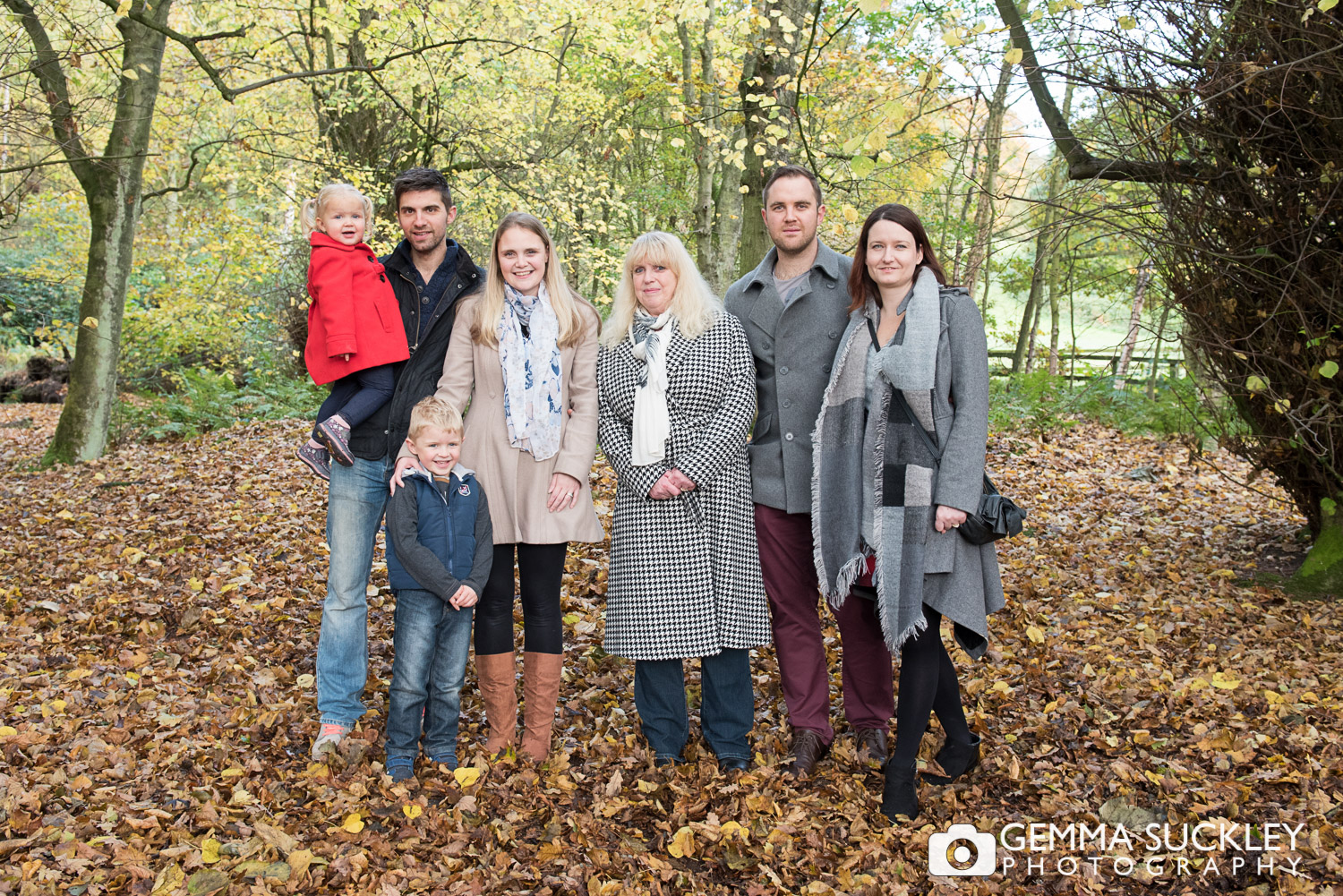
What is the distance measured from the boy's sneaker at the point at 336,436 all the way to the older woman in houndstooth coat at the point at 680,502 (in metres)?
1.00

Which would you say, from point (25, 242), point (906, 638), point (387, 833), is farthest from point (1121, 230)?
point (25, 242)

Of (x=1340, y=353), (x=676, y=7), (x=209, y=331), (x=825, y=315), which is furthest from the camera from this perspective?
(x=209, y=331)

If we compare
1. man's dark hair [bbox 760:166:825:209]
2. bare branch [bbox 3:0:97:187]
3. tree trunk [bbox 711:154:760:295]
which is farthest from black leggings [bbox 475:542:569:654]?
tree trunk [bbox 711:154:760:295]

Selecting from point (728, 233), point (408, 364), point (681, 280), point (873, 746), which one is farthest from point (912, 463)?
point (728, 233)

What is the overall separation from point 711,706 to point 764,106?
4269 mm

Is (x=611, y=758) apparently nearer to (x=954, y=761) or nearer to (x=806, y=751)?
(x=806, y=751)

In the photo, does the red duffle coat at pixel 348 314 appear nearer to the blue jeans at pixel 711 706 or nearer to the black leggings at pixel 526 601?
the black leggings at pixel 526 601

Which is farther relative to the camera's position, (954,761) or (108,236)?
(108,236)

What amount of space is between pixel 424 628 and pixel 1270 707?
3670 mm

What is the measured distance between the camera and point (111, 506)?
7703 mm

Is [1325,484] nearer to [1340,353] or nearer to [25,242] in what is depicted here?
[1340,353]

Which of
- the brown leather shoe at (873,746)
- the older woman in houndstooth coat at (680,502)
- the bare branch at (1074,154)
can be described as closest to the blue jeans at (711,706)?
the older woman in houndstooth coat at (680,502)

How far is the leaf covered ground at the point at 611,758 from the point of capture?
9.79 ft

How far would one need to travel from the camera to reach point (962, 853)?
311 cm
